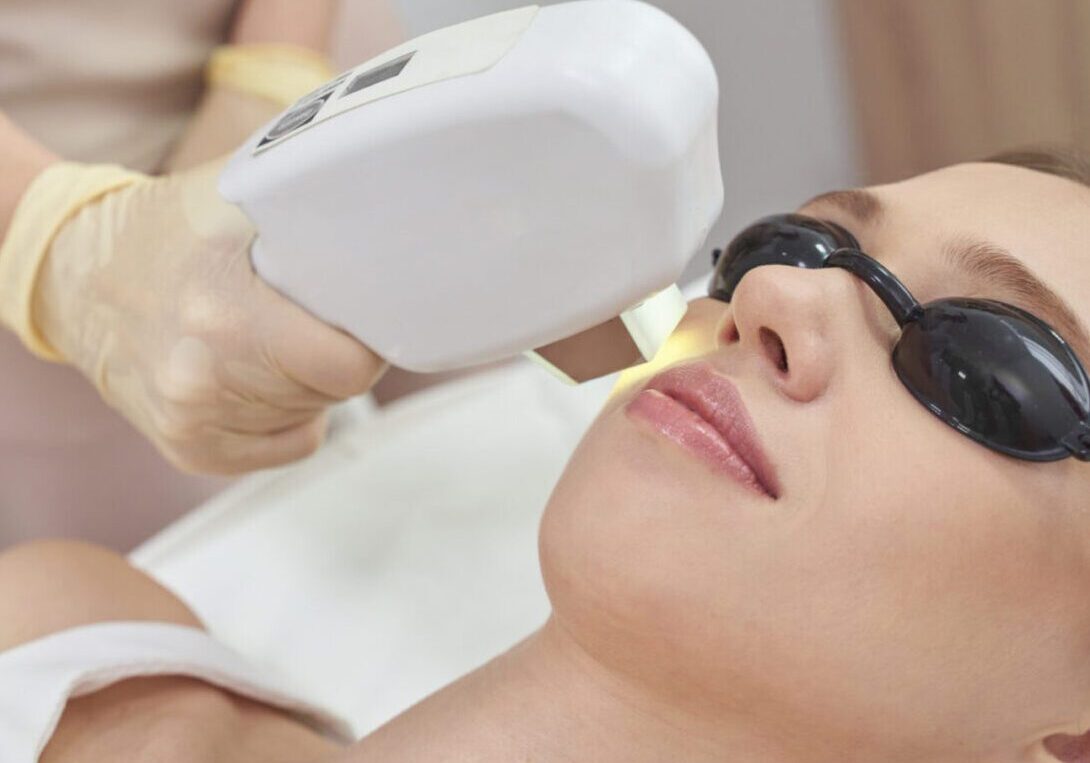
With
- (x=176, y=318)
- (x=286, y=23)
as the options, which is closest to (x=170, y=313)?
(x=176, y=318)

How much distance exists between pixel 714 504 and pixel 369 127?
0.28m

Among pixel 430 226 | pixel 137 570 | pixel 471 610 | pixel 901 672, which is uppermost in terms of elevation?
pixel 430 226

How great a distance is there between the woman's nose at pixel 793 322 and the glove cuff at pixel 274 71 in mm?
523

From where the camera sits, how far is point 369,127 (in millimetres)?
630

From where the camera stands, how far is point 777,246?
30.4 inches

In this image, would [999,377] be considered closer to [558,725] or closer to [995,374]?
[995,374]

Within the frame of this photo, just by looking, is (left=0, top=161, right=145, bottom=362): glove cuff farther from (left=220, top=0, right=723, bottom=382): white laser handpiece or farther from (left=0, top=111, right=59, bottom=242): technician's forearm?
(left=220, top=0, right=723, bottom=382): white laser handpiece

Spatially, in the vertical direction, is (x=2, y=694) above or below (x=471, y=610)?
above

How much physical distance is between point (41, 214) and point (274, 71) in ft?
0.86

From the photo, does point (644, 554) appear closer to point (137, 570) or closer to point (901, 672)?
point (901, 672)

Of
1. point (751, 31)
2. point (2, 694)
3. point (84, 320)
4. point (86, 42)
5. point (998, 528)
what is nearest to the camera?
point (998, 528)

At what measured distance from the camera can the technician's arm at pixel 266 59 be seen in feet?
3.45

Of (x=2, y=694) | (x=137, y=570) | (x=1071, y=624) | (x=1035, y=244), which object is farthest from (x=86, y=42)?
(x=1071, y=624)

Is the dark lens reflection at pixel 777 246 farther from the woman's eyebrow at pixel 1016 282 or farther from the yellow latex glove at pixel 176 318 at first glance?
the yellow latex glove at pixel 176 318
